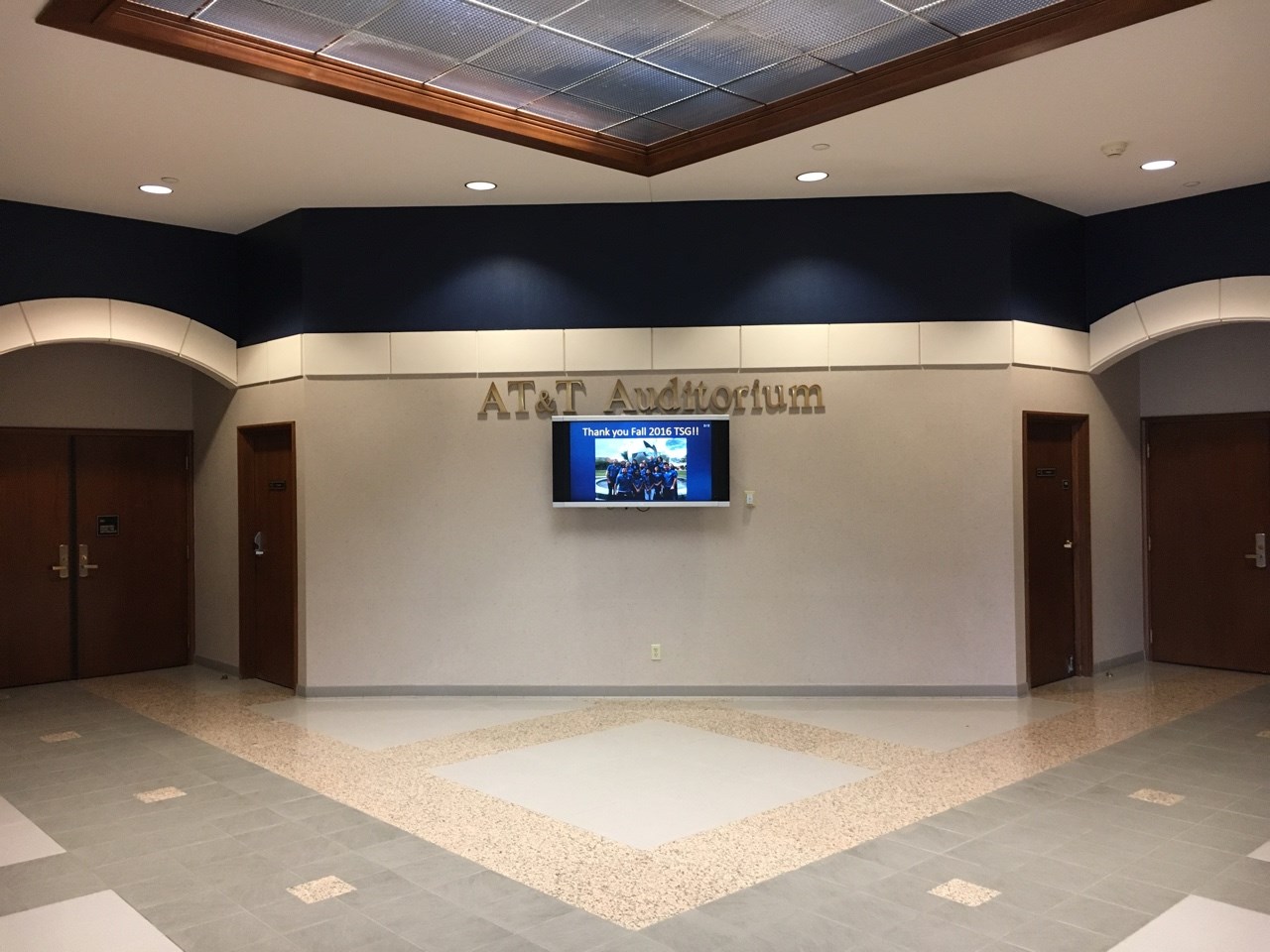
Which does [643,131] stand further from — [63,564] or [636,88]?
[63,564]

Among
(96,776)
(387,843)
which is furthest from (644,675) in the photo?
(96,776)

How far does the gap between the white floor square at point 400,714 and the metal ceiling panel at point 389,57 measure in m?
3.97

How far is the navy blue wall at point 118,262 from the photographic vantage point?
23.5 feet

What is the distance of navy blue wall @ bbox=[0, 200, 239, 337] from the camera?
7.16 m

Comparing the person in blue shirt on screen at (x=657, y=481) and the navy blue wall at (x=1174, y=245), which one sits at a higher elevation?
the navy blue wall at (x=1174, y=245)

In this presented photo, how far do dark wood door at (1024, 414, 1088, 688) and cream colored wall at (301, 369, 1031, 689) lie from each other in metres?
0.51

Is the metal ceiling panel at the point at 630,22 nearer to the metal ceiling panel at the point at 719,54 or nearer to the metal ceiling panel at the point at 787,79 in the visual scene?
the metal ceiling panel at the point at 719,54

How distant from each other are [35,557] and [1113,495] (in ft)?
29.3

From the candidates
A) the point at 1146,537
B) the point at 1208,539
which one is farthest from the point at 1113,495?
the point at 1208,539

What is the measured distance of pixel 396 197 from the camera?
23.8 feet

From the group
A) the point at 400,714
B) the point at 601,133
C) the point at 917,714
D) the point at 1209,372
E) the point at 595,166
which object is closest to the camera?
the point at 601,133

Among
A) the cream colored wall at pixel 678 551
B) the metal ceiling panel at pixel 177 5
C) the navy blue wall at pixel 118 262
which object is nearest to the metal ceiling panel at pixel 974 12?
the cream colored wall at pixel 678 551

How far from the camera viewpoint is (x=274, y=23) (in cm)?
487

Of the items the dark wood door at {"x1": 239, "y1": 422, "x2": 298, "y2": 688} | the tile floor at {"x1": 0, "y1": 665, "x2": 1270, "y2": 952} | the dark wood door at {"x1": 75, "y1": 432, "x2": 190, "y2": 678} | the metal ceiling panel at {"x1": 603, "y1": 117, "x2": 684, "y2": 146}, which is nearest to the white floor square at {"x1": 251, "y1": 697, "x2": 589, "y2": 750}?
the tile floor at {"x1": 0, "y1": 665, "x2": 1270, "y2": 952}
